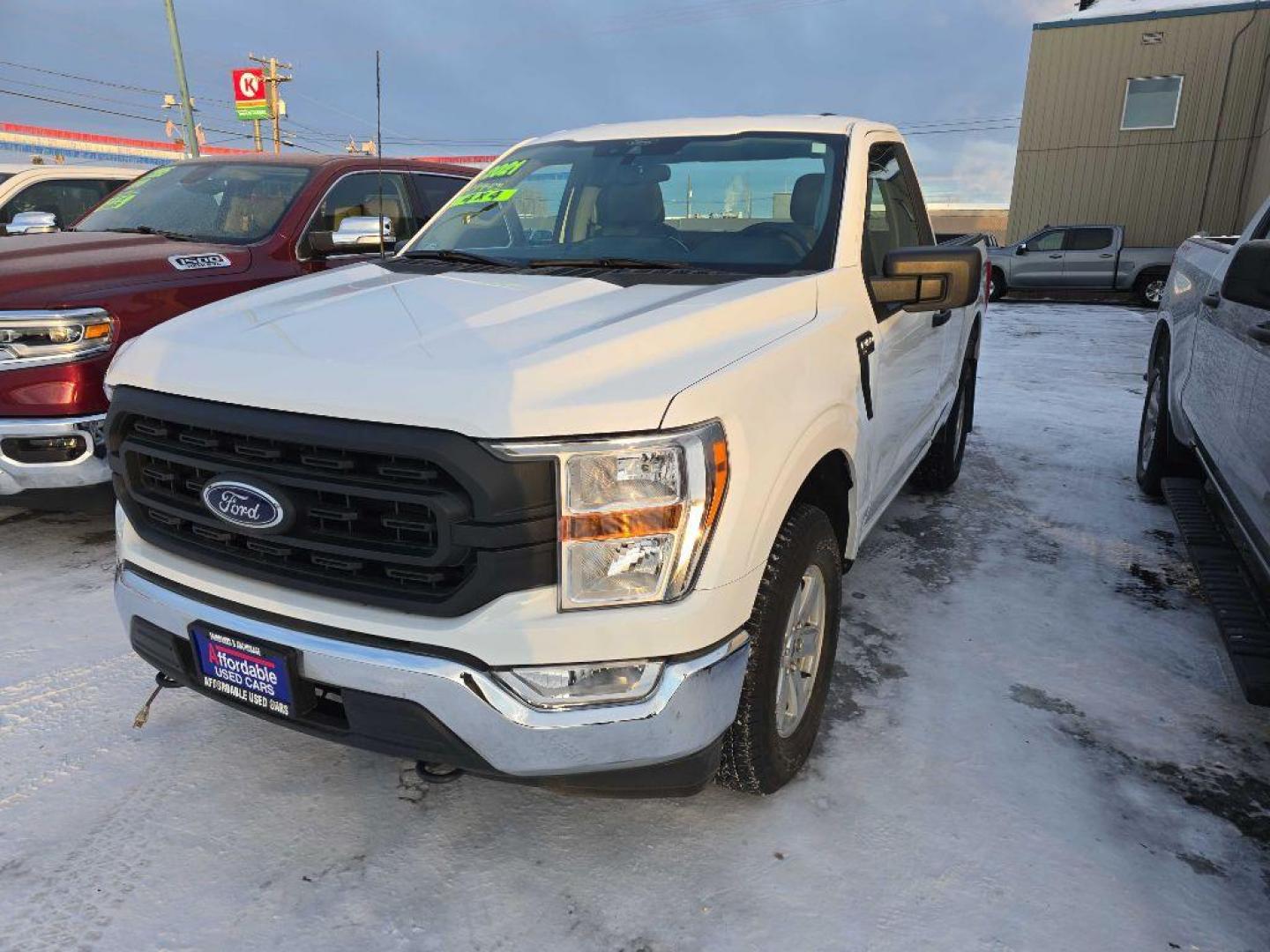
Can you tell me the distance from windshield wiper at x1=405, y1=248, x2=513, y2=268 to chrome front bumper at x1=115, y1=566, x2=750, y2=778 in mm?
1582

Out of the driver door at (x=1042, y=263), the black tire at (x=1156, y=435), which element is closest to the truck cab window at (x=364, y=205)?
the black tire at (x=1156, y=435)

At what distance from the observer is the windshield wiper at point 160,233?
16.0ft

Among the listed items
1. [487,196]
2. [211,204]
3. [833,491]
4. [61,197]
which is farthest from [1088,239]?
[833,491]

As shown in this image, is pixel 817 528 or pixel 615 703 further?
pixel 817 528

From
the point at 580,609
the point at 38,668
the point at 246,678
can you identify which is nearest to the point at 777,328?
the point at 580,609

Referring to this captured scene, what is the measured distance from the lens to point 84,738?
2637 mm

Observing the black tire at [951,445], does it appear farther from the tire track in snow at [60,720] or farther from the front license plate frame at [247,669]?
the tire track in snow at [60,720]

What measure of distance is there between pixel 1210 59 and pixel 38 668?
22829 mm

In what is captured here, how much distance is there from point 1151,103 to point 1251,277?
20781 millimetres

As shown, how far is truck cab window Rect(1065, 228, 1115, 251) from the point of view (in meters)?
16.2

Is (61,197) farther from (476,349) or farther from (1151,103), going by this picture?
(1151,103)

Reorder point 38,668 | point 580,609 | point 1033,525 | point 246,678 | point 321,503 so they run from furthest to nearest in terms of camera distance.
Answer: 1. point 1033,525
2. point 38,668
3. point 246,678
4. point 321,503
5. point 580,609

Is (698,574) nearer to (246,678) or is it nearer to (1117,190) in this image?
(246,678)

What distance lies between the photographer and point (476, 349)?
1916 mm
